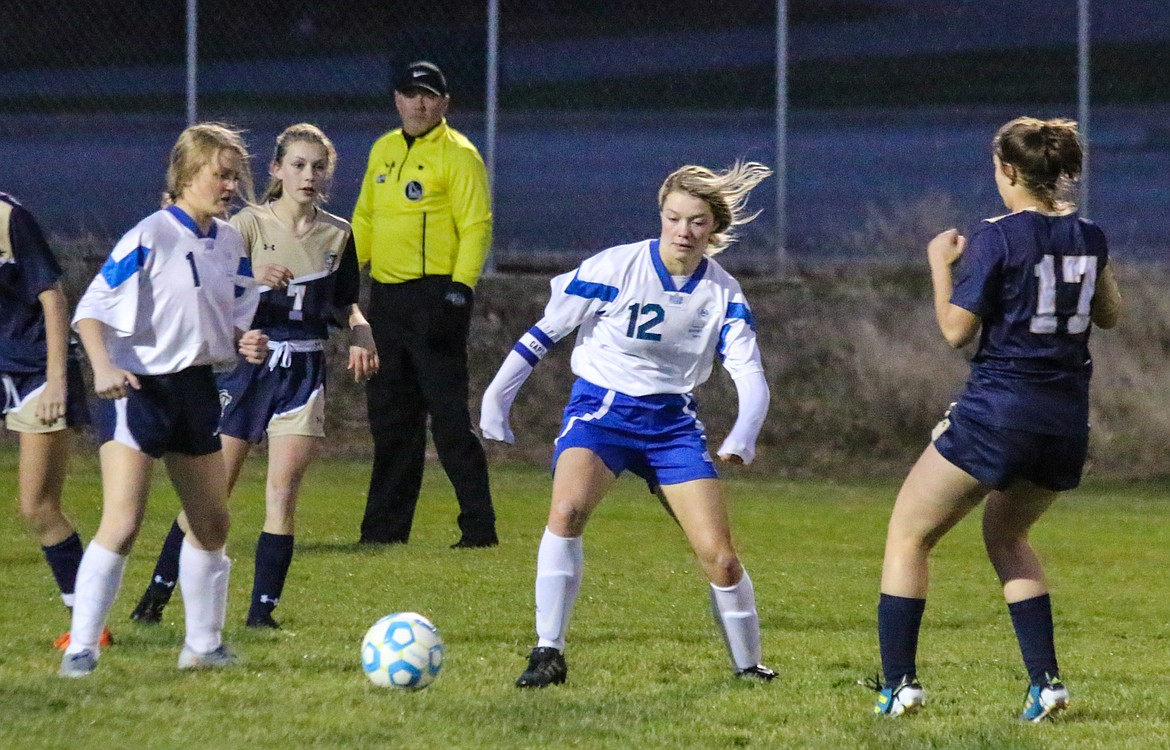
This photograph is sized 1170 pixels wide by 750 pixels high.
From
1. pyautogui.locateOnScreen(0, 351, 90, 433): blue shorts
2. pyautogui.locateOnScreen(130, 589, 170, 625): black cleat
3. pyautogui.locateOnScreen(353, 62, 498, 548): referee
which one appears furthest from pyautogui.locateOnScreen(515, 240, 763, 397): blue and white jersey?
pyautogui.locateOnScreen(353, 62, 498, 548): referee

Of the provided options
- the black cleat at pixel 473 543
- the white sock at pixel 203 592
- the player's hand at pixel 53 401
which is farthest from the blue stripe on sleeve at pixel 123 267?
the black cleat at pixel 473 543

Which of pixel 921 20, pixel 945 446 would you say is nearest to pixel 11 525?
pixel 945 446

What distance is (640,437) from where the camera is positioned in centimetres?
549

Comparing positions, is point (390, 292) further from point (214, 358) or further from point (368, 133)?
point (368, 133)

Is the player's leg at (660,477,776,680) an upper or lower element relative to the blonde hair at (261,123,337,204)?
lower

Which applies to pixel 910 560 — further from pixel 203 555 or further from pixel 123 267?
pixel 123 267

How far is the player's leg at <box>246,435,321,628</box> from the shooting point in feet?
20.9

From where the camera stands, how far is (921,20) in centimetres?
1788

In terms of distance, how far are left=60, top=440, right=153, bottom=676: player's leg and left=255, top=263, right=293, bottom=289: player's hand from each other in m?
1.21

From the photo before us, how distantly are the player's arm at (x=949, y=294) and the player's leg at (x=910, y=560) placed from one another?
1.10ft

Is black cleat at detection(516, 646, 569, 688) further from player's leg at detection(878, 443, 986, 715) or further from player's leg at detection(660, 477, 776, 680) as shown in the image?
player's leg at detection(878, 443, 986, 715)

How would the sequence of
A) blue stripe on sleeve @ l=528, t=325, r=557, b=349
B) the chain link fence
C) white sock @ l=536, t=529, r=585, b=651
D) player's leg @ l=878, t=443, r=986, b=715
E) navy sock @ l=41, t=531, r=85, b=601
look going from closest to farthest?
player's leg @ l=878, t=443, r=986, b=715
white sock @ l=536, t=529, r=585, b=651
blue stripe on sleeve @ l=528, t=325, r=557, b=349
navy sock @ l=41, t=531, r=85, b=601
the chain link fence

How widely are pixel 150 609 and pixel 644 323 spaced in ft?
6.95

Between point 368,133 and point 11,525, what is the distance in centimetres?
1172
